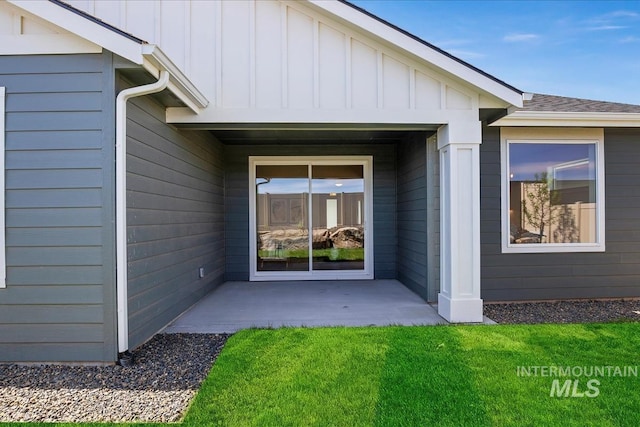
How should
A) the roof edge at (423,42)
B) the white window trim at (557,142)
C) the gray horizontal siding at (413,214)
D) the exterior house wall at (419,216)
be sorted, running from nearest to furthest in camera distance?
the roof edge at (423,42) → the exterior house wall at (419,216) → the white window trim at (557,142) → the gray horizontal siding at (413,214)

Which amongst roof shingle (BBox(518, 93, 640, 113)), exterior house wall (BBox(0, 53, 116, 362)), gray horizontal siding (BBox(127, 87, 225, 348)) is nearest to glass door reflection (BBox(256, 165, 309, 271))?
gray horizontal siding (BBox(127, 87, 225, 348))

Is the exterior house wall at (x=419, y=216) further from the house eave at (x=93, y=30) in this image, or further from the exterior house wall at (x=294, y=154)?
the house eave at (x=93, y=30)

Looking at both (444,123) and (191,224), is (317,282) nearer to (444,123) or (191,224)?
(191,224)

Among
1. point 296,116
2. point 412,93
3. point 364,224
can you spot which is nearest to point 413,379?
point 296,116

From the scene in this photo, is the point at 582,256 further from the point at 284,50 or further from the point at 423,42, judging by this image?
the point at 284,50

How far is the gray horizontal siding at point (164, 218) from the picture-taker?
3.62 meters

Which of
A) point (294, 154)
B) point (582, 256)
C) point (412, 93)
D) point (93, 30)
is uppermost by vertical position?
point (93, 30)

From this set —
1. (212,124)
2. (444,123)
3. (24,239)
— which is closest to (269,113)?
(212,124)

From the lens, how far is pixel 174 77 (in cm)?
355

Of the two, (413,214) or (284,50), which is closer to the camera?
(284,50)

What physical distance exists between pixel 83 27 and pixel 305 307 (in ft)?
13.2

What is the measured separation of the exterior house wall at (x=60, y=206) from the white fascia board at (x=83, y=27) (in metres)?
0.19

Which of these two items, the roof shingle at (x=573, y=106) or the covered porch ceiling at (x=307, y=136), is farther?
the covered porch ceiling at (x=307, y=136)

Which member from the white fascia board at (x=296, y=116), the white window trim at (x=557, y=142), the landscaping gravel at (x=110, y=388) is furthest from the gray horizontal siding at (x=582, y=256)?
the landscaping gravel at (x=110, y=388)
